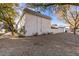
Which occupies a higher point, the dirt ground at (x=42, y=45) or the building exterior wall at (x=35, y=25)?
the building exterior wall at (x=35, y=25)

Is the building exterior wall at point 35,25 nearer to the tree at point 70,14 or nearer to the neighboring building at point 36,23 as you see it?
the neighboring building at point 36,23

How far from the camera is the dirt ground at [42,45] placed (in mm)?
2539

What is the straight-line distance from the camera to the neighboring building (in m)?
2.72

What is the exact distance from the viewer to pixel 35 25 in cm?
279

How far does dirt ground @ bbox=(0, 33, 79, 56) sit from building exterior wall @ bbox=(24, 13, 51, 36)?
0.10m

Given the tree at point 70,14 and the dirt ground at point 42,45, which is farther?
the tree at point 70,14

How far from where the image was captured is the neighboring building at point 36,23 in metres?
2.72

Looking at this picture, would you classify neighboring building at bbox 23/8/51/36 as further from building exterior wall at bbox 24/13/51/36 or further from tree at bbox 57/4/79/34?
tree at bbox 57/4/79/34

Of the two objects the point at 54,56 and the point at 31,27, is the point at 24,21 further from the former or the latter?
the point at 54,56

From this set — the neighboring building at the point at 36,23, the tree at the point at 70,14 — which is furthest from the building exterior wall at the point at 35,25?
the tree at the point at 70,14

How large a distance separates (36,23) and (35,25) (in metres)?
0.04

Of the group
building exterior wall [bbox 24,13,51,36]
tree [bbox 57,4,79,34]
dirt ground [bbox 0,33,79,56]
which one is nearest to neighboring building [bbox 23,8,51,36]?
building exterior wall [bbox 24,13,51,36]

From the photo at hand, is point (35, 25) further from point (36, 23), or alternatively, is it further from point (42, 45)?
point (42, 45)

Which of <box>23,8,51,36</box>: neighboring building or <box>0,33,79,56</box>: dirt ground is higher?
<box>23,8,51,36</box>: neighboring building
